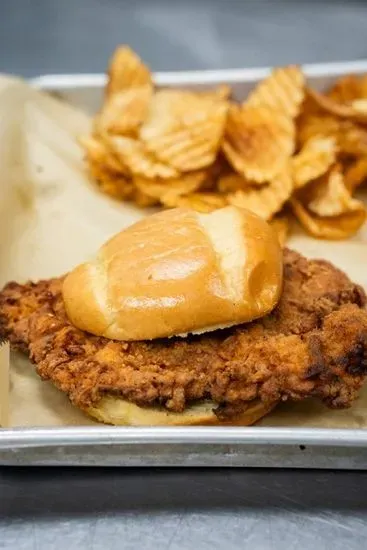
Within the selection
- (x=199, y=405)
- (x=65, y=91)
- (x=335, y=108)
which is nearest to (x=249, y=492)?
(x=199, y=405)

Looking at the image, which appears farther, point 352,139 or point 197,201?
point 352,139

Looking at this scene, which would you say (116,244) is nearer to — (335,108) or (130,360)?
(130,360)

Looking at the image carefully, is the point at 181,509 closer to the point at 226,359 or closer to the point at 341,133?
the point at 226,359

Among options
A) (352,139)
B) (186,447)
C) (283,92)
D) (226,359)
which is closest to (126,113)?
(283,92)

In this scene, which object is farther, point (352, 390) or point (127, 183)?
point (127, 183)

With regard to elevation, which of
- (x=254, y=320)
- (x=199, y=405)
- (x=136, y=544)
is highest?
(x=254, y=320)

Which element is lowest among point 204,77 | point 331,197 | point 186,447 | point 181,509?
point 181,509
